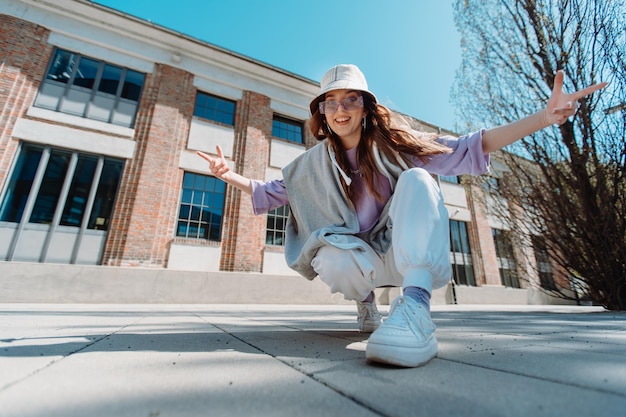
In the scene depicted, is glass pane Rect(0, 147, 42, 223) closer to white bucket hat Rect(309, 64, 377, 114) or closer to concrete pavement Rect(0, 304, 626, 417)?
concrete pavement Rect(0, 304, 626, 417)

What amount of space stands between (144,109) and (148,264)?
14.3 ft

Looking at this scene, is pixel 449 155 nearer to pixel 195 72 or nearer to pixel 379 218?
pixel 379 218

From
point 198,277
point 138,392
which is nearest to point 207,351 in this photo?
point 138,392

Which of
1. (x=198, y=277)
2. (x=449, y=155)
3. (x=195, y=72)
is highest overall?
(x=195, y=72)

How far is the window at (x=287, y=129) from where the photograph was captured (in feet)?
34.4

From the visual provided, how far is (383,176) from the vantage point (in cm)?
173

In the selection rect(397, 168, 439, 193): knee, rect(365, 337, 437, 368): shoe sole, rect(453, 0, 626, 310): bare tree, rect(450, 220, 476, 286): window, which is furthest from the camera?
rect(450, 220, 476, 286): window

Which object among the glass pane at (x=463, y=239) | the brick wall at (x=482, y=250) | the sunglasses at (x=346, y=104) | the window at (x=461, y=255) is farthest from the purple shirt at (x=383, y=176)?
the glass pane at (x=463, y=239)

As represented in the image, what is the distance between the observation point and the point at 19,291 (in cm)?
589

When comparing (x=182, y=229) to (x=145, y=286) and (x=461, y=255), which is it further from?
(x=461, y=255)

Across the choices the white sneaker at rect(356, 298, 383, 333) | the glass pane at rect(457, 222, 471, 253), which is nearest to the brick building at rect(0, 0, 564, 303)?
the glass pane at rect(457, 222, 471, 253)

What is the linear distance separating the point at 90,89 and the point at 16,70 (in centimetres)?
147

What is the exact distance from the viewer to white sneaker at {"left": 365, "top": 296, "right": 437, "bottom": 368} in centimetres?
92

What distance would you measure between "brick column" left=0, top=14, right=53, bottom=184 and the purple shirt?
26.4ft
